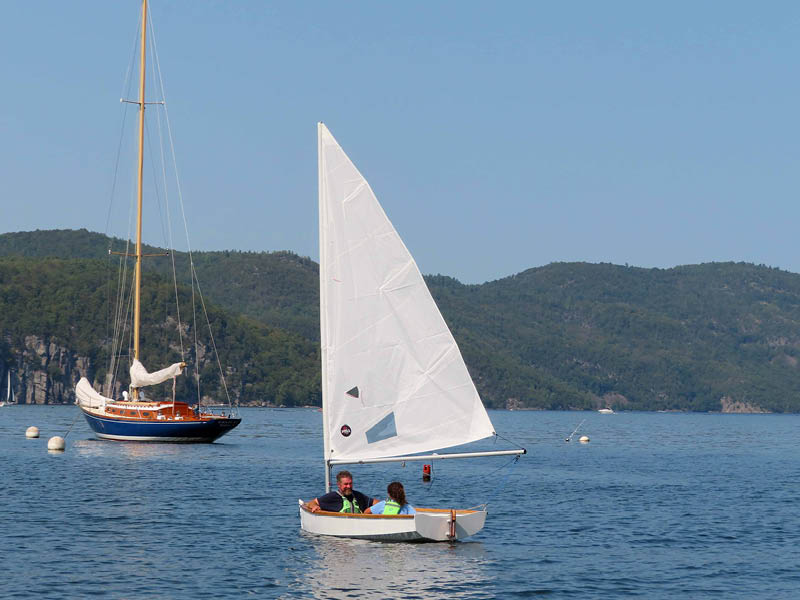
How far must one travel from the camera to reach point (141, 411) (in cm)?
7994

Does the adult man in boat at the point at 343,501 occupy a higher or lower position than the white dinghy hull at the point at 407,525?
higher

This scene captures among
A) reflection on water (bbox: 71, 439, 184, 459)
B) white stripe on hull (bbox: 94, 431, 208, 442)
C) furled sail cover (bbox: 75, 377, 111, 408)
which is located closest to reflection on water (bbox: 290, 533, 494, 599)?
reflection on water (bbox: 71, 439, 184, 459)

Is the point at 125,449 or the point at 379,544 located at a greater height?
the point at 125,449

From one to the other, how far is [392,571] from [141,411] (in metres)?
53.0

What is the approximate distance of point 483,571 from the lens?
3106cm

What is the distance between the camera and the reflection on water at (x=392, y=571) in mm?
28031

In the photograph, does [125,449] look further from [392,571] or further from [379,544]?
[392,571]

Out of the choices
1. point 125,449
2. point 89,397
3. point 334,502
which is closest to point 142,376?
point 89,397

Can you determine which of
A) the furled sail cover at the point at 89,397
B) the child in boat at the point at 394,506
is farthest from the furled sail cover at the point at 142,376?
the child in boat at the point at 394,506

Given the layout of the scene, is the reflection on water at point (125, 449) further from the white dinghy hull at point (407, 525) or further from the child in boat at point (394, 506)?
the child in boat at point (394, 506)

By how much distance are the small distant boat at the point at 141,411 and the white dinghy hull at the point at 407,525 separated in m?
47.1

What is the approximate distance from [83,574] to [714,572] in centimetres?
1738

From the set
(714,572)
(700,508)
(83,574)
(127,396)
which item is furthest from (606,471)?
(83,574)

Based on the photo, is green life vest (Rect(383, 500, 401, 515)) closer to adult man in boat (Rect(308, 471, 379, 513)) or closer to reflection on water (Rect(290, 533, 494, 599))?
adult man in boat (Rect(308, 471, 379, 513))
